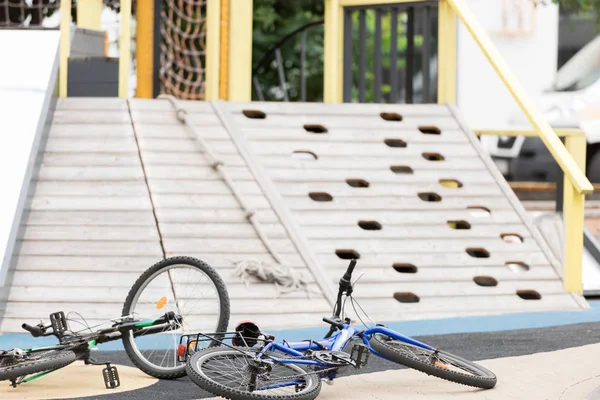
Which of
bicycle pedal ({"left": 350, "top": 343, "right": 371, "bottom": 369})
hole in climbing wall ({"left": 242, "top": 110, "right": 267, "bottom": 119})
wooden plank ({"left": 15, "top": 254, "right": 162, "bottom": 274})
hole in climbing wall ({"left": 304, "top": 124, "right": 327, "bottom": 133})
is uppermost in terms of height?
hole in climbing wall ({"left": 242, "top": 110, "right": 267, "bottom": 119})

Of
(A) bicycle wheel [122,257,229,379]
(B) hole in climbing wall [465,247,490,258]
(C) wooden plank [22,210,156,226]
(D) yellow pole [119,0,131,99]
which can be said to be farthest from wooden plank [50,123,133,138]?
(A) bicycle wheel [122,257,229,379]

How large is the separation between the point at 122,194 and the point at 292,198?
1.41 metres

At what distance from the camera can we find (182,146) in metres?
10.2

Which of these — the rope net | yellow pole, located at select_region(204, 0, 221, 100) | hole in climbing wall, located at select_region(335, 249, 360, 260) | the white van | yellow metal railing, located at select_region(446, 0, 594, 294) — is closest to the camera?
hole in climbing wall, located at select_region(335, 249, 360, 260)

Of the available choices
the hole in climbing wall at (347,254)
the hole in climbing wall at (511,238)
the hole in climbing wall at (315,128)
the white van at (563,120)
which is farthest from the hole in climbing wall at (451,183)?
the white van at (563,120)

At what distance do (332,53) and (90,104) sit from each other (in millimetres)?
2674

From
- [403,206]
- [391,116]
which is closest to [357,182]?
[403,206]

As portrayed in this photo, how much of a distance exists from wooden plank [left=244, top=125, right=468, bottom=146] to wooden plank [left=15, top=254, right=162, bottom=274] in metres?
2.20

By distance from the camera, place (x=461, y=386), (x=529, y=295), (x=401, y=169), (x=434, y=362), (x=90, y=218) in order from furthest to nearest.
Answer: (x=401, y=169) → (x=529, y=295) → (x=90, y=218) → (x=461, y=386) → (x=434, y=362)

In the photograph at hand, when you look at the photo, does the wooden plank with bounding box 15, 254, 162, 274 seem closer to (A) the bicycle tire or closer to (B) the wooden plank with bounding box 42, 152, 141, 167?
(B) the wooden plank with bounding box 42, 152, 141, 167

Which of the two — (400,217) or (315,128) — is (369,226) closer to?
(400,217)

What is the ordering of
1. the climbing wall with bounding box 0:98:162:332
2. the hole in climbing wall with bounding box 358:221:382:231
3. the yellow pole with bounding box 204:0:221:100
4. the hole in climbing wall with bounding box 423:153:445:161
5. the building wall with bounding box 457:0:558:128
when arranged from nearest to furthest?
the climbing wall with bounding box 0:98:162:332 < the hole in climbing wall with bounding box 358:221:382:231 < the hole in climbing wall with bounding box 423:153:445:161 < the yellow pole with bounding box 204:0:221:100 < the building wall with bounding box 457:0:558:128

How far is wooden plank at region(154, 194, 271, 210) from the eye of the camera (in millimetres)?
9406

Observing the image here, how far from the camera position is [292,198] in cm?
976
